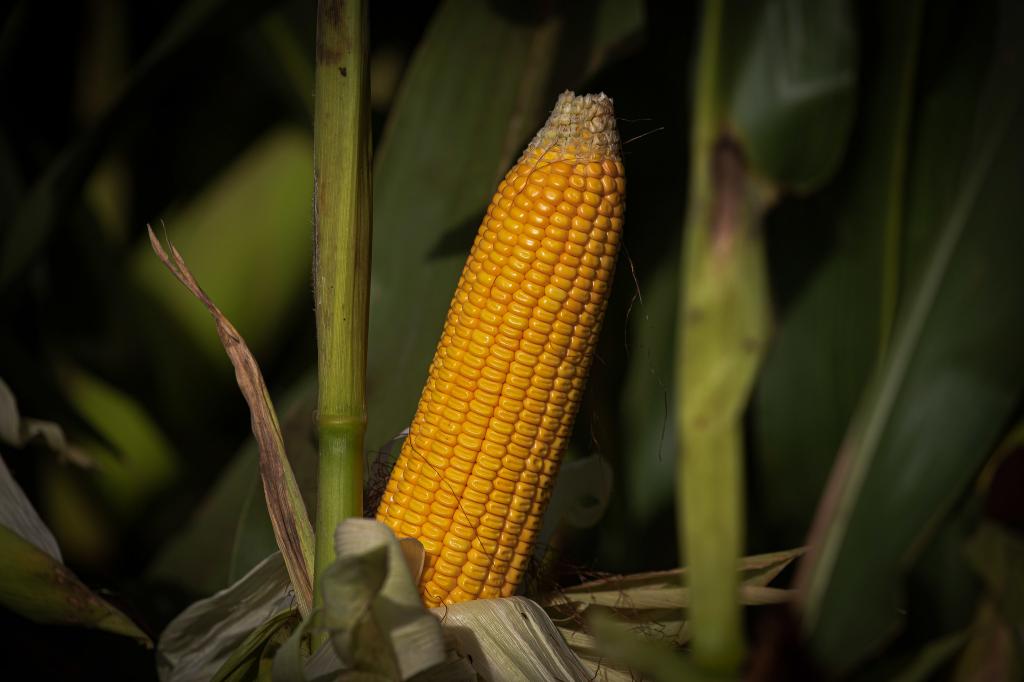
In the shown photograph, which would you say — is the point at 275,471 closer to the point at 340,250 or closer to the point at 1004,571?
the point at 340,250

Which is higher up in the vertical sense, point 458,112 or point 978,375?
point 458,112

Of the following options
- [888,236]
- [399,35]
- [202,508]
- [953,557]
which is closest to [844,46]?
[888,236]

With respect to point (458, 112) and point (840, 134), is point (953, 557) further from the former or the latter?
point (458, 112)

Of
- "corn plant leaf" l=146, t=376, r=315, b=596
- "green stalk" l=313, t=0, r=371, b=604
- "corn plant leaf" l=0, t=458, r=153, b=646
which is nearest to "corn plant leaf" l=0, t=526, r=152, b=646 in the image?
"corn plant leaf" l=0, t=458, r=153, b=646

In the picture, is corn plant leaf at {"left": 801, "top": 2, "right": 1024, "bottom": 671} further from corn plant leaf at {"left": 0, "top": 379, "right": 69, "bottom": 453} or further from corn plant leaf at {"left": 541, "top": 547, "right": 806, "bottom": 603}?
corn plant leaf at {"left": 0, "top": 379, "right": 69, "bottom": 453}

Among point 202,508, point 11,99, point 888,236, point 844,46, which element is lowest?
point 202,508
